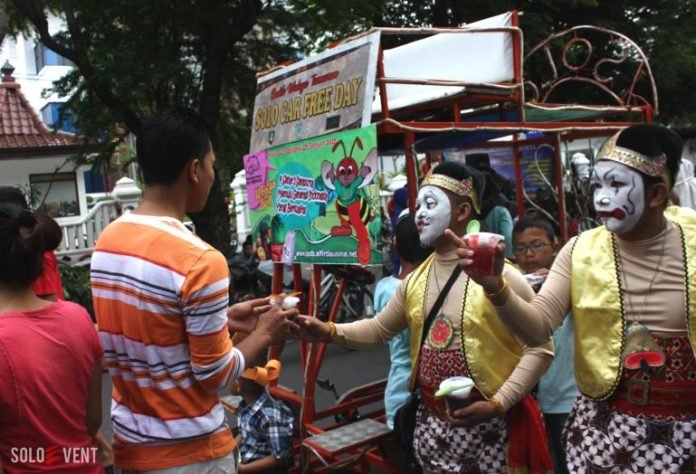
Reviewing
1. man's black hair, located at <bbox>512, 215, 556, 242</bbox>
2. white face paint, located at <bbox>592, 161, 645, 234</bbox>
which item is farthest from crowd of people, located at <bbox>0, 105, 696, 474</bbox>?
man's black hair, located at <bbox>512, 215, 556, 242</bbox>

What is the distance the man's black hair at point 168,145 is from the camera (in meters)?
1.95

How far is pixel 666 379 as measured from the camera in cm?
196

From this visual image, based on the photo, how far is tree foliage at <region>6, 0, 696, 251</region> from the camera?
9125 mm

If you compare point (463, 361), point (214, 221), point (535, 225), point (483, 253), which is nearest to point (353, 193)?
point (535, 225)

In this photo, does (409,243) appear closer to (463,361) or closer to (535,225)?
(535,225)

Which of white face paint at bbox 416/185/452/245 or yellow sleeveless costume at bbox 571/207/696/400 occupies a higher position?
white face paint at bbox 416/185/452/245

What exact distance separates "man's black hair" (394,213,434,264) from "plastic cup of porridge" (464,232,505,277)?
1.42m

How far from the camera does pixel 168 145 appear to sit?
1.95m

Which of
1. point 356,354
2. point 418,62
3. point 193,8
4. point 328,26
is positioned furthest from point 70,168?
point 418,62

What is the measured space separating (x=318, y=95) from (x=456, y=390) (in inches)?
80.3

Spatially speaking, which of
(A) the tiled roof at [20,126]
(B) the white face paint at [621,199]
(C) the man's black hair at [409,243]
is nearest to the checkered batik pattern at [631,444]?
(B) the white face paint at [621,199]

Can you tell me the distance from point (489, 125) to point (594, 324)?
6.00 feet

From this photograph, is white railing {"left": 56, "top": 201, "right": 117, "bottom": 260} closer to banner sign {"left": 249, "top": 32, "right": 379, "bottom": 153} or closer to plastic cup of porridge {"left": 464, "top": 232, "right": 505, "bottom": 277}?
banner sign {"left": 249, "top": 32, "right": 379, "bottom": 153}

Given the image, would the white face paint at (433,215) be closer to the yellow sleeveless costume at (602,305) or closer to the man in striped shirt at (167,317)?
the yellow sleeveless costume at (602,305)
